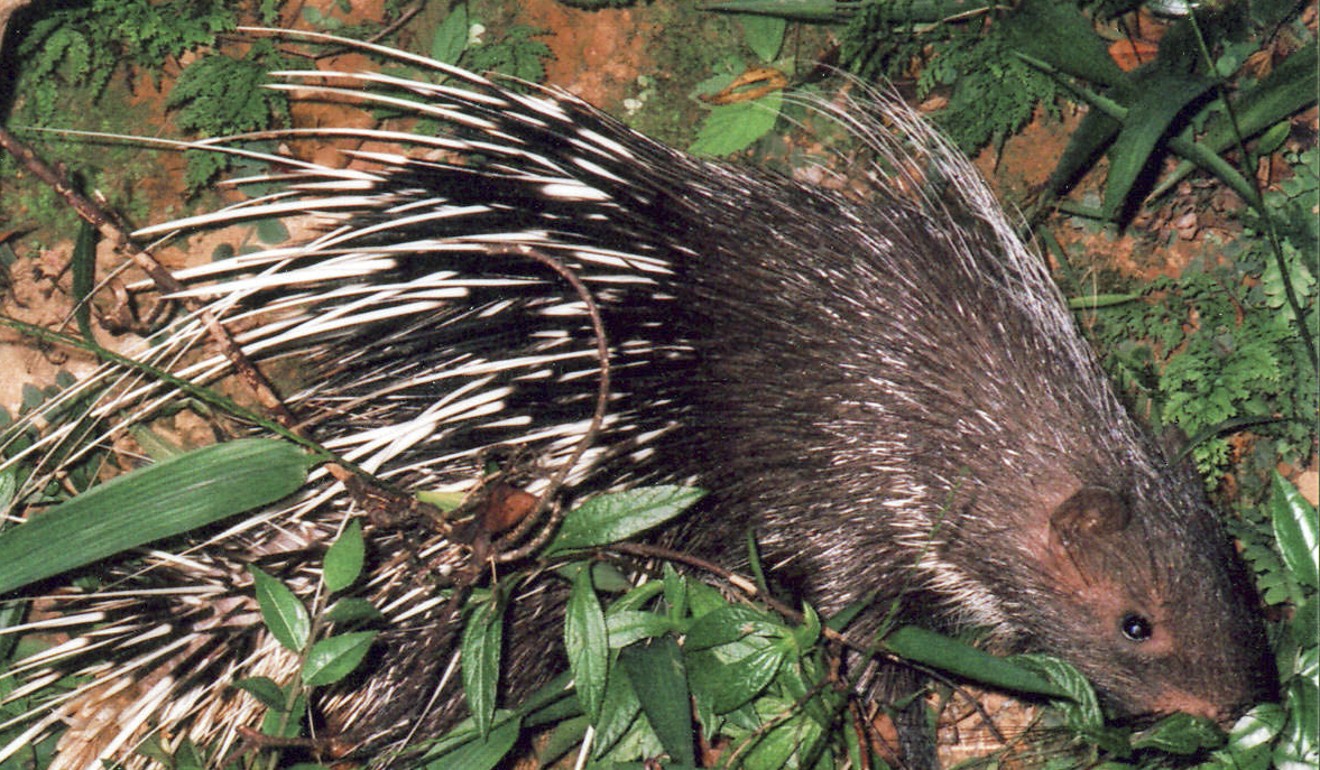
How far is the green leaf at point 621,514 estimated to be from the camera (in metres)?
2.35

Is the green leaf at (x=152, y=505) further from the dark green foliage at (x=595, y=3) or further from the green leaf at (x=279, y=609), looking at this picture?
the dark green foliage at (x=595, y=3)

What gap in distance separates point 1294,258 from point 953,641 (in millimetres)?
1507

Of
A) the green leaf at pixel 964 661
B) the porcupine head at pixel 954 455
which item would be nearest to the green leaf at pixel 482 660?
the porcupine head at pixel 954 455

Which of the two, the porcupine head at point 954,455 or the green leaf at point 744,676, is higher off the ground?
the porcupine head at point 954,455

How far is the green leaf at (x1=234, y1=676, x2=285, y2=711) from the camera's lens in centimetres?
233

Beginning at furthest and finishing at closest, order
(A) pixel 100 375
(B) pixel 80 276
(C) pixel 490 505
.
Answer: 1. (B) pixel 80 276
2. (A) pixel 100 375
3. (C) pixel 490 505

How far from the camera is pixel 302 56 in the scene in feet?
11.1

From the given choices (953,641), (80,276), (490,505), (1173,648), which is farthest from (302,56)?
(1173,648)

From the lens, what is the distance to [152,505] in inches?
87.1

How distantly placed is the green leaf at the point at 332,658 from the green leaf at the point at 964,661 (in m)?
1.16

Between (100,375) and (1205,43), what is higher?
(1205,43)

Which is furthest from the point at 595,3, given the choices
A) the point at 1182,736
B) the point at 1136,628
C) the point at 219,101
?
the point at 1182,736

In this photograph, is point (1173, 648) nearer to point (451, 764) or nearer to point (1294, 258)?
point (1294, 258)

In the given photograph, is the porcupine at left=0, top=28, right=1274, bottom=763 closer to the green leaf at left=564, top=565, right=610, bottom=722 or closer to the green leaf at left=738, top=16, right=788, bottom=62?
the green leaf at left=564, top=565, right=610, bottom=722
